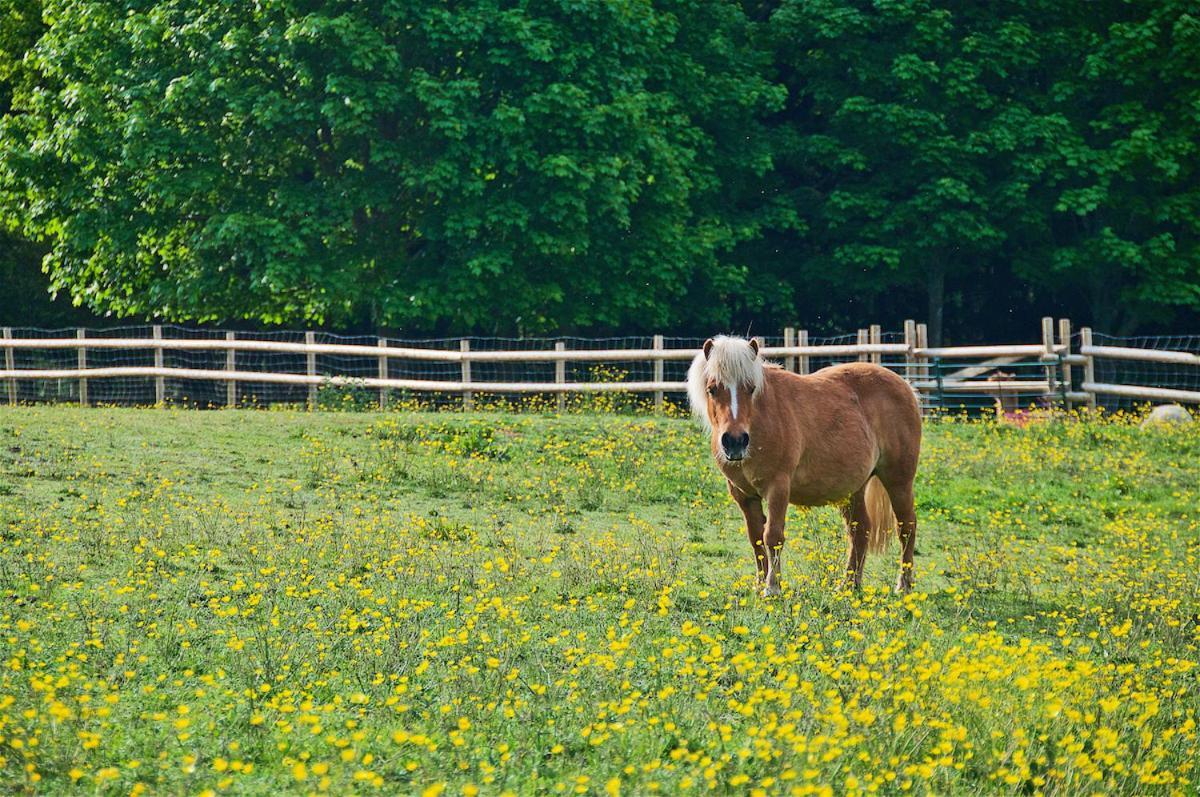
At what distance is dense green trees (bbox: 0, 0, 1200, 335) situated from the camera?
24422mm

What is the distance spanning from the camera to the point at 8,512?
11.8m

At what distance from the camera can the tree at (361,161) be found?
2412 cm

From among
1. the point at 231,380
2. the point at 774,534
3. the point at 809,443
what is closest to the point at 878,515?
the point at 809,443

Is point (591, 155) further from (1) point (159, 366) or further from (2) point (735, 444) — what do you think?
(2) point (735, 444)

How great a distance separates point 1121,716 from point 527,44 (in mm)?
19493

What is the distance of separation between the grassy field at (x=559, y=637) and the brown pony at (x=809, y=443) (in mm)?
A: 474

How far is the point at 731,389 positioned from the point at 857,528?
1.88m

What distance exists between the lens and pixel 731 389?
9273 millimetres

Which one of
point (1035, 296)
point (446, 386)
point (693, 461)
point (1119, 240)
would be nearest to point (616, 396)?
point (446, 386)

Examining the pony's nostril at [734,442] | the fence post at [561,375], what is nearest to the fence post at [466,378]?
the fence post at [561,375]

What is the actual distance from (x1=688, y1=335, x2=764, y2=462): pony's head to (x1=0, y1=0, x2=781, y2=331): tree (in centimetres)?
1501

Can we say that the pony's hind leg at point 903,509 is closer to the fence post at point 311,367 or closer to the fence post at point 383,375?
the fence post at point 383,375

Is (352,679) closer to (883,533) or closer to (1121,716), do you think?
(1121,716)

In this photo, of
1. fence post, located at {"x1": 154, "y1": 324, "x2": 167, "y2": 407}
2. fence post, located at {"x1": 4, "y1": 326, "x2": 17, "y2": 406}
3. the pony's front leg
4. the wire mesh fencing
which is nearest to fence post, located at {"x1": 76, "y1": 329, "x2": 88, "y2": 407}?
the wire mesh fencing
